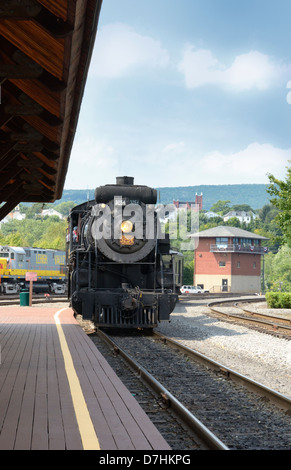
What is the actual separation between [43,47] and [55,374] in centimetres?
475

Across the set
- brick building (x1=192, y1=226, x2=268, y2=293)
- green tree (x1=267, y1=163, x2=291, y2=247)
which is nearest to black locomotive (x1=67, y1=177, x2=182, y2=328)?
green tree (x1=267, y1=163, x2=291, y2=247)

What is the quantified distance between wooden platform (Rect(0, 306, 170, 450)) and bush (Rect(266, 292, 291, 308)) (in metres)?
21.9

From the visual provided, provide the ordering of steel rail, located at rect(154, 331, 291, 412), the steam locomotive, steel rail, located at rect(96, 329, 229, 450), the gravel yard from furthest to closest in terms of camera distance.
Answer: the steam locomotive → the gravel yard → steel rail, located at rect(154, 331, 291, 412) → steel rail, located at rect(96, 329, 229, 450)

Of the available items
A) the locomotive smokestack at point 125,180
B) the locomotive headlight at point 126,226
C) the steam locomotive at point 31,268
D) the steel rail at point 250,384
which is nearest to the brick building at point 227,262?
the steam locomotive at point 31,268

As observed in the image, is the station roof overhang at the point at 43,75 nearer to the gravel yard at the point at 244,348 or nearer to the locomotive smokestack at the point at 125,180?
the gravel yard at the point at 244,348

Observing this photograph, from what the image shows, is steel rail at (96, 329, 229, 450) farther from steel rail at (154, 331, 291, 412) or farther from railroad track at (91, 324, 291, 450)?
steel rail at (154, 331, 291, 412)

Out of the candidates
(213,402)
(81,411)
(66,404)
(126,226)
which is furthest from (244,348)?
(81,411)

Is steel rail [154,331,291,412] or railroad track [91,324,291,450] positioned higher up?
steel rail [154,331,291,412]

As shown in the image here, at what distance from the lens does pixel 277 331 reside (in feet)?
55.7

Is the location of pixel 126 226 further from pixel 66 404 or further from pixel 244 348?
pixel 66 404

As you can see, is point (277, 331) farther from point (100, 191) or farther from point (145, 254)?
point (100, 191)

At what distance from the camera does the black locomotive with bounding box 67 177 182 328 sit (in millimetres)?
13992

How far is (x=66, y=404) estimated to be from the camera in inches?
244
